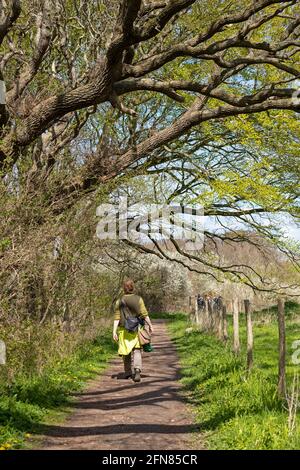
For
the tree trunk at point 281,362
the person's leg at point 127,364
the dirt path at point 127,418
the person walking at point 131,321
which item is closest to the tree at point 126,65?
the person walking at point 131,321

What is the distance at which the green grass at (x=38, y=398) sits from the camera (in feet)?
21.7

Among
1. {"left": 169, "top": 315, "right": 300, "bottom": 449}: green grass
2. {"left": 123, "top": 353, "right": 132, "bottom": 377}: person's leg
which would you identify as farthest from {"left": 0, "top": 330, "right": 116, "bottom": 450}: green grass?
{"left": 169, "top": 315, "right": 300, "bottom": 449}: green grass

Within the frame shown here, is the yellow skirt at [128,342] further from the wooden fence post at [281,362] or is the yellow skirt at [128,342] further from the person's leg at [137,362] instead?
the wooden fence post at [281,362]

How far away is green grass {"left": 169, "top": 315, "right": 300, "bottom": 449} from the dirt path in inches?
11.9

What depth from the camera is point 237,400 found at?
7.46 m

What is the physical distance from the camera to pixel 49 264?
34.8 ft

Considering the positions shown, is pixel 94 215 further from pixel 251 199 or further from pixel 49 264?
pixel 251 199

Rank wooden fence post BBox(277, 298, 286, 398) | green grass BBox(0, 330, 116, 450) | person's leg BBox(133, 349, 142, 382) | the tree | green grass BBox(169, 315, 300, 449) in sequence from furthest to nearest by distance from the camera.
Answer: person's leg BBox(133, 349, 142, 382) → the tree → wooden fence post BBox(277, 298, 286, 398) → green grass BBox(0, 330, 116, 450) → green grass BBox(169, 315, 300, 449)

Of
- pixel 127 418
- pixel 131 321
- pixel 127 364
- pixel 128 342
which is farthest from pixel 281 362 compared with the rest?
pixel 127 364

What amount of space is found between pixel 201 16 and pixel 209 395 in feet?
26.6

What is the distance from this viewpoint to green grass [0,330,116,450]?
6.63 meters

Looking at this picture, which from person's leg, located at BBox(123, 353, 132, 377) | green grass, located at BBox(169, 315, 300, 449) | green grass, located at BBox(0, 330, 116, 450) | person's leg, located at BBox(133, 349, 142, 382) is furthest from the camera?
person's leg, located at BBox(123, 353, 132, 377)

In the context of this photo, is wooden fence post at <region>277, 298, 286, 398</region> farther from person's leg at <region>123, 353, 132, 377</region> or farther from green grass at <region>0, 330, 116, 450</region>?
person's leg at <region>123, 353, 132, 377</region>
